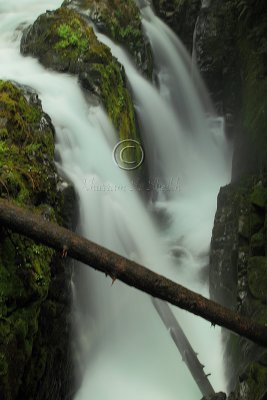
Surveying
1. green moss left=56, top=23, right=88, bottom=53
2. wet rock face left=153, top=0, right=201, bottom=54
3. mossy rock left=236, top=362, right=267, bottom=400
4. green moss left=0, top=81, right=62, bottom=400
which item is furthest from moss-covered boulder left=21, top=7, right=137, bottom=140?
mossy rock left=236, top=362, right=267, bottom=400

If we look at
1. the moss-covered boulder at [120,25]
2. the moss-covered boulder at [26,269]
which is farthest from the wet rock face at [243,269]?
the moss-covered boulder at [120,25]

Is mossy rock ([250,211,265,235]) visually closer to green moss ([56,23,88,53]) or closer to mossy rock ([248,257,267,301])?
mossy rock ([248,257,267,301])

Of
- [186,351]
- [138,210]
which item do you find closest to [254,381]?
[186,351]

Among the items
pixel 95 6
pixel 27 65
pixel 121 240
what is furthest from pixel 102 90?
pixel 95 6

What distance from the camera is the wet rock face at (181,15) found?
41.5 ft

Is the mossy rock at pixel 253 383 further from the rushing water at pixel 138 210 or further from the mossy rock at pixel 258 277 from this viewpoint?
the rushing water at pixel 138 210

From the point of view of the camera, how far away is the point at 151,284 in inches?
123

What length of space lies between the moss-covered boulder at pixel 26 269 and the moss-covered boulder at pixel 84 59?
2820 millimetres

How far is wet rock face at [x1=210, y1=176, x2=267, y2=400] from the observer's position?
4074mm

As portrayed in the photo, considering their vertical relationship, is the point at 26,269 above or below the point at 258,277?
below

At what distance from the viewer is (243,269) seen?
535 cm

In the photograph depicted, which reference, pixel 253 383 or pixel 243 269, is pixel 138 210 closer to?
pixel 243 269

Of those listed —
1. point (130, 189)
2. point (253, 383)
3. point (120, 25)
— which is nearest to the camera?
point (253, 383)
